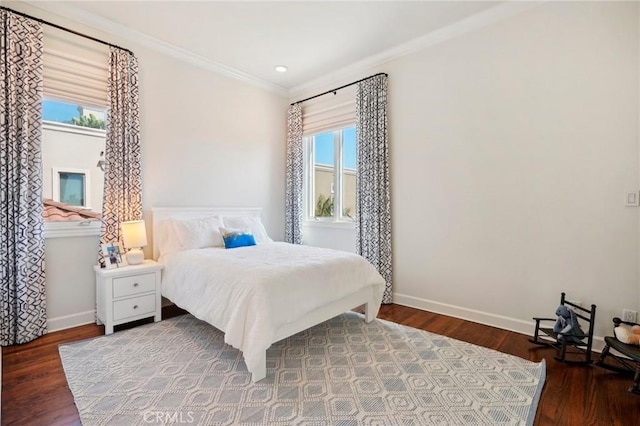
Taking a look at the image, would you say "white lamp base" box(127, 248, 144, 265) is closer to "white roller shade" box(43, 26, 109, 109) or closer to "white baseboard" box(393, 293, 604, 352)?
"white roller shade" box(43, 26, 109, 109)

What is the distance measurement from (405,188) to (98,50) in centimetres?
350

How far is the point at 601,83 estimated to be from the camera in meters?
2.35

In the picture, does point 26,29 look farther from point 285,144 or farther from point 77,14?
point 285,144

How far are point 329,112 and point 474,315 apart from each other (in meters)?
3.14

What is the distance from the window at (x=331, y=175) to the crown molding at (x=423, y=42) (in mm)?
700

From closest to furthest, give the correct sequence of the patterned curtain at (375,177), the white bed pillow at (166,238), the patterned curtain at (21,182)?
the patterned curtain at (21,182), the white bed pillow at (166,238), the patterned curtain at (375,177)

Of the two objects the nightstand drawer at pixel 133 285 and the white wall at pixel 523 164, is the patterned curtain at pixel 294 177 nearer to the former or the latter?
the white wall at pixel 523 164

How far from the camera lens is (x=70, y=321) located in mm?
2826

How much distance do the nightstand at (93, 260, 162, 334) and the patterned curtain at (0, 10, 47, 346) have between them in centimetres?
45

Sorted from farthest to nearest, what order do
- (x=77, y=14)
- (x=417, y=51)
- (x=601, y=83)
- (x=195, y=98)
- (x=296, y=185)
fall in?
(x=296, y=185)
(x=195, y=98)
(x=417, y=51)
(x=77, y=14)
(x=601, y=83)

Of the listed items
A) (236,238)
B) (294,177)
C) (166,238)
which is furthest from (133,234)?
(294,177)

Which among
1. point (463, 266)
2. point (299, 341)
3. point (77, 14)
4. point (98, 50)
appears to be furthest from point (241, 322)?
point (77, 14)

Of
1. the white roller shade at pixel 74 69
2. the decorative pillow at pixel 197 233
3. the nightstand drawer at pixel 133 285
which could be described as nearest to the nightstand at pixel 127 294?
the nightstand drawer at pixel 133 285

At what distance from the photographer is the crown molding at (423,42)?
272cm
